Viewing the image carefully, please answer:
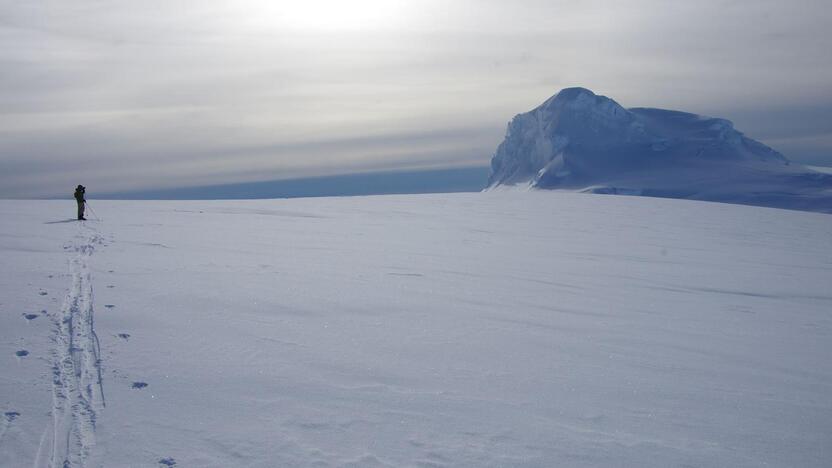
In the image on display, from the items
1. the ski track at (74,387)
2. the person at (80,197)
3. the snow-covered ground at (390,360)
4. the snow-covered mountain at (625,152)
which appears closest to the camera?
the ski track at (74,387)

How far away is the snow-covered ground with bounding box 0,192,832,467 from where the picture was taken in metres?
3.82

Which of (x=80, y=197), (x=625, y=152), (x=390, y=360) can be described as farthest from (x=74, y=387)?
(x=625, y=152)

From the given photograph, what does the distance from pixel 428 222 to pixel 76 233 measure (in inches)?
395

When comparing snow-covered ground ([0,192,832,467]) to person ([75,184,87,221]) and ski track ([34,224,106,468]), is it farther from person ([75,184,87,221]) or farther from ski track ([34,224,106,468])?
person ([75,184,87,221])

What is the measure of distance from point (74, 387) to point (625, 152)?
330 feet

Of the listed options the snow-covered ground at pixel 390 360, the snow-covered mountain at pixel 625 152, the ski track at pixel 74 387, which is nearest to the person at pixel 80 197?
the snow-covered ground at pixel 390 360

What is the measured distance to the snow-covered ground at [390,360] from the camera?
3820mm

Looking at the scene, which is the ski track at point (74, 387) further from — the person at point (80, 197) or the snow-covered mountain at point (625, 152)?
the snow-covered mountain at point (625, 152)

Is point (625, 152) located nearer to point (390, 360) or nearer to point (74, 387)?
point (390, 360)

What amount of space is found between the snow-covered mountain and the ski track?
256 ft

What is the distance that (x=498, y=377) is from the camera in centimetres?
502

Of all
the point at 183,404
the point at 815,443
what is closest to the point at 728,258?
the point at 815,443

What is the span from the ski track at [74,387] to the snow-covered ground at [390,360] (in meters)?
0.02

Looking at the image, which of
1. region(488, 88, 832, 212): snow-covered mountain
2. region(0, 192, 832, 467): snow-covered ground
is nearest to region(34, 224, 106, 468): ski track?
region(0, 192, 832, 467): snow-covered ground
